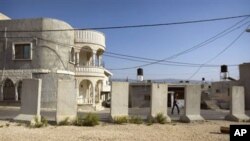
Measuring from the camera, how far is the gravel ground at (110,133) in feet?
41.5

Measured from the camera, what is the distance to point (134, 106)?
40.0m

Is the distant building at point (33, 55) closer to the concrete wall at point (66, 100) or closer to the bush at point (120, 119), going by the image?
the concrete wall at point (66, 100)

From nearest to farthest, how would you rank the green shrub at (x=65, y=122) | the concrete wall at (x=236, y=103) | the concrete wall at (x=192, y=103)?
1. the green shrub at (x=65, y=122)
2. the concrete wall at (x=192, y=103)
3. the concrete wall at (x=236, y=103)

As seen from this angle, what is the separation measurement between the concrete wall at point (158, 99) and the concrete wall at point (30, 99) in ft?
21.1

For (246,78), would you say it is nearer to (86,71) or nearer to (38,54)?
(86,71)

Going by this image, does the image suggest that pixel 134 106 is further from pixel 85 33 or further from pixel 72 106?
pixel 72 106

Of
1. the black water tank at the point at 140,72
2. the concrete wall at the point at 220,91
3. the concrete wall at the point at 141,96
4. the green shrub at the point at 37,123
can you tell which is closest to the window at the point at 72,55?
the concrete wall at the point at 141,96

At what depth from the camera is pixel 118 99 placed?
59.6 ft

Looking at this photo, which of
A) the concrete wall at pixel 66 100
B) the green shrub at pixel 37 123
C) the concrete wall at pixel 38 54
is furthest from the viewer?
the concrete wall at pixel 38 54

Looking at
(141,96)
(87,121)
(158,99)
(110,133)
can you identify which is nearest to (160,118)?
(158,99)

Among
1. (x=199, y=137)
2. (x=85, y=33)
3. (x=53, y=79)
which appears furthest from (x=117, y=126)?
(x=85, y=33)

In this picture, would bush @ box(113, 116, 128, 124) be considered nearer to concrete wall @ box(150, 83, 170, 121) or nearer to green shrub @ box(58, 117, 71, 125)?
concrete wall @ box(150, 83, 170, 121)

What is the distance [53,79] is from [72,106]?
1249 cm

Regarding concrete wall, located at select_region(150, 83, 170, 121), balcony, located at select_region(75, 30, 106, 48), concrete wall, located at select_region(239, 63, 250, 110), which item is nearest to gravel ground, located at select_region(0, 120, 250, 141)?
concrete wall, located at select_region(150, 83, 170, 121)
